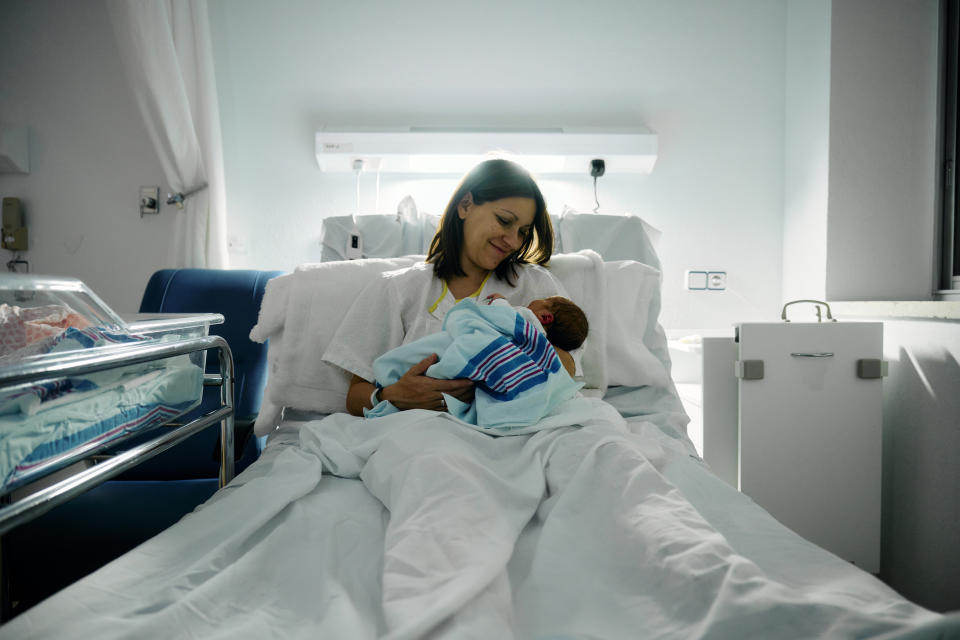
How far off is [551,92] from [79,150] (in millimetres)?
2344

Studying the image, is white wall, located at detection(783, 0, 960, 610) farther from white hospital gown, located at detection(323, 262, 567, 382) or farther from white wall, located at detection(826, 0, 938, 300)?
white hospital gown, located at detection(323, 262, 567, 382)

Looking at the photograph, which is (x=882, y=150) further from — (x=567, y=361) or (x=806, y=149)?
(x=567, y=361)

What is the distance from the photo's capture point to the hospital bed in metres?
0.50

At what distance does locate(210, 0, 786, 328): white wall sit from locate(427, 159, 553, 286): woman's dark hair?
47.6 inches

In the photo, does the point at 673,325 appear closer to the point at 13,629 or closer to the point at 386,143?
the point at 386,143

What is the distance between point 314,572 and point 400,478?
6.8 inches

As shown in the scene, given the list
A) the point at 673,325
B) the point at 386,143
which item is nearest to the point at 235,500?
the point at 386,143

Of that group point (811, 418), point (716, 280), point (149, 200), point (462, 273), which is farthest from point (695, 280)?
point (149, 200)

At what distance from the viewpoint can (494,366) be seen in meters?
1.08

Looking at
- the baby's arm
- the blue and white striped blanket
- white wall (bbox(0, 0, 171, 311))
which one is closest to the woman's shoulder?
the blue and white striped blanket

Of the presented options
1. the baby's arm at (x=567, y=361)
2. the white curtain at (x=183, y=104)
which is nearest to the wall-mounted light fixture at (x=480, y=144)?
the white curtain at (x=183, y=104)

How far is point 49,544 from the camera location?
1609 mm

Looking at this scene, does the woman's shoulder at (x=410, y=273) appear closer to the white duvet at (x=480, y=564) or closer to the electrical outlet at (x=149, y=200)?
the white duvet at (x=480, y=564)

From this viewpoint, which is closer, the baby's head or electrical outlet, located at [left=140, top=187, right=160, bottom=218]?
the baby's head
